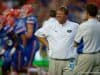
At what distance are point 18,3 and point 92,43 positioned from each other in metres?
9.32

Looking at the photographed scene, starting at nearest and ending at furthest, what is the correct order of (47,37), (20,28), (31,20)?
1. (47,37)
2. (31,20)
3. (20,28)

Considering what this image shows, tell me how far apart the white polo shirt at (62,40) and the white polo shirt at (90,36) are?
666 mm

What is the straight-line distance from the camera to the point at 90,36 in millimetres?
11914

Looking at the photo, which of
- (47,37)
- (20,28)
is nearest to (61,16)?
(47,37)

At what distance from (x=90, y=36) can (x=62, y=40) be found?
34.9 inches

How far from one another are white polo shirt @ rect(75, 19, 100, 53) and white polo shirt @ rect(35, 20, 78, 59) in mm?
666

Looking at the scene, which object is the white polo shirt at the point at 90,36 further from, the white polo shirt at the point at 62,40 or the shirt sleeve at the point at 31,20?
the shirt sleeve at the point at 31,20

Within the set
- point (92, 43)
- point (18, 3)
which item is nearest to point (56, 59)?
point (92, 43)

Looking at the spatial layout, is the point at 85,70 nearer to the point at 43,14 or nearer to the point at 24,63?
the point at 24,63

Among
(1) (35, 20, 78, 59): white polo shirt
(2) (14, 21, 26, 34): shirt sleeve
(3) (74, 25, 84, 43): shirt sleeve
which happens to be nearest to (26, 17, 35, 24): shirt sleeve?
(2) (14, 21, 26, 34): shirt sleeve

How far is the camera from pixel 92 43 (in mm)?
11961

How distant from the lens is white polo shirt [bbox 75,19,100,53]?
39.0 feet

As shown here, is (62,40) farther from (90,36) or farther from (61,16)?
(90,36)

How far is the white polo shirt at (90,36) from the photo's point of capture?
11.9 m
